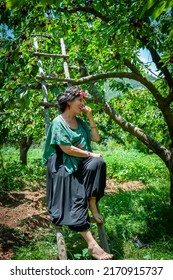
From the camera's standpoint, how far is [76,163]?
2.60 metres

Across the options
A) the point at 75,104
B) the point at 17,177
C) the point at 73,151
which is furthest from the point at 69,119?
the point at 17,177

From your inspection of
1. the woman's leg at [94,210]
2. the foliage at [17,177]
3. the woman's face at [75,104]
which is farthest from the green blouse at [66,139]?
the foliage at [17,177]

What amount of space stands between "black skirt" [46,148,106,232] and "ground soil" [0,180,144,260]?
121cm

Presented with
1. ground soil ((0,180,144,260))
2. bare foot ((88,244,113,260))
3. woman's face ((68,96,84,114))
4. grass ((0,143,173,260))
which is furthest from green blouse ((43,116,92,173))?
ground soil ((0,180,144,260))

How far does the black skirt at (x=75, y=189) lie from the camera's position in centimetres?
255

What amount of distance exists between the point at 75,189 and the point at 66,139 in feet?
1.35

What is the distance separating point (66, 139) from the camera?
2.53 metres

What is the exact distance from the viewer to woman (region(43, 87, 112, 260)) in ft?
8.29

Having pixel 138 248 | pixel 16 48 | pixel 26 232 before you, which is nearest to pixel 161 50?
pixel 16 48

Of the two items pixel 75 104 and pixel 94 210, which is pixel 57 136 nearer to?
pixel 75 104

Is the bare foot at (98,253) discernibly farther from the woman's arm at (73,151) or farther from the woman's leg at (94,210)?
the woman's arm at (73,151)

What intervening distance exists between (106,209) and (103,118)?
4.18 meters

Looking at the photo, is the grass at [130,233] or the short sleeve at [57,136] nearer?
the short sleeve at [57,136]

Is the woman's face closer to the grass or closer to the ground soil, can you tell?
the grass
